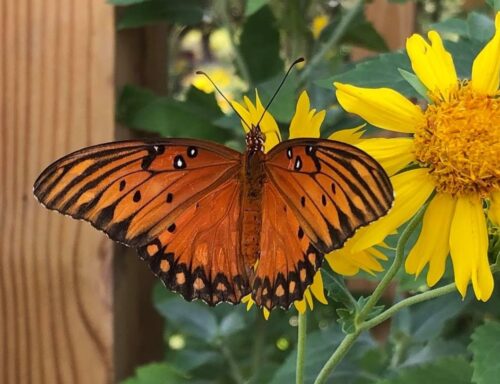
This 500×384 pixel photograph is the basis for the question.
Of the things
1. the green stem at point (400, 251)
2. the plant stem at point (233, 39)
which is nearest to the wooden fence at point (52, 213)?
the plant stem at point (233, 39)

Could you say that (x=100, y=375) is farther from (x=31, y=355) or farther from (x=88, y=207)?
(x=88, y=207)

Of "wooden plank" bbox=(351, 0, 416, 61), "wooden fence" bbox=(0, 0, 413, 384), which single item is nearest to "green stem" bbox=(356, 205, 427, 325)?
"wooden fence" bbox=(0, 0, 413, 384)

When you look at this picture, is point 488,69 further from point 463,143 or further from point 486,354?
point 486,354

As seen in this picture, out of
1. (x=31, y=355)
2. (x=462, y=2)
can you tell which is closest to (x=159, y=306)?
(x=31, y=355)

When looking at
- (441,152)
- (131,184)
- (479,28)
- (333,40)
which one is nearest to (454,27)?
(479,28)

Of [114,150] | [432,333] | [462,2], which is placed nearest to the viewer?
[114,150]

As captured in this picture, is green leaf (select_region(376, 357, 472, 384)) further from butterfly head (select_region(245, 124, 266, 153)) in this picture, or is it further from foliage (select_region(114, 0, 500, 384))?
butterfly head (select_region(245, 124, 266, 153))
